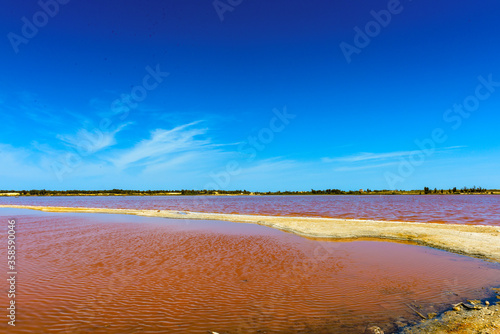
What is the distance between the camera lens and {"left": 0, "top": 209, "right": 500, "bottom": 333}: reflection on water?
256 inches

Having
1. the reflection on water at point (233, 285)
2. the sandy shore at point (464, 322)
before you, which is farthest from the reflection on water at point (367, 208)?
the sandy shore at point (464, 322)

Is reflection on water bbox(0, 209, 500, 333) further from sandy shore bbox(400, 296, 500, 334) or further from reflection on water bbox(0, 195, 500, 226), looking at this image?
reflection on water bbox(0, 195, 500, 226)

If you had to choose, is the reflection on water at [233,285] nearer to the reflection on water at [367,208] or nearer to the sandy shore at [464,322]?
the sandy shore at [464,322]

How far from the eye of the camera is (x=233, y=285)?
9.02 meters

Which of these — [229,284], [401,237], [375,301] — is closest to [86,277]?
[229,284]

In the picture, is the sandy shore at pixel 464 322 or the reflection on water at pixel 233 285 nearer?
A: the sandy shore at pixel 464 322

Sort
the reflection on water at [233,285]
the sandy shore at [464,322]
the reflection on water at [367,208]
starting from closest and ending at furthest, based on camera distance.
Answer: the sandy shore at [464,322] < the reflection on water at [233,285] < the reflection on water at [367,208]

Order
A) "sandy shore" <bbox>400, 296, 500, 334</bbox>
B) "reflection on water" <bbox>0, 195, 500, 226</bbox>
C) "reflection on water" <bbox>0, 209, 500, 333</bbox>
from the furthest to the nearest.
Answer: "reflection on water" <bbox>0, 195, 500, 226</bbox>
"reflection on water" <bbox>0, 209, 500, 333</bbox>
"sandy shore" <bbox>400, 296, 500, 334</bbox>

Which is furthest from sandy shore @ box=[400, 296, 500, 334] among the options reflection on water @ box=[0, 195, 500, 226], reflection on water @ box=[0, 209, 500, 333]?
reflection on water @ box=[0, 195, 500, 226]

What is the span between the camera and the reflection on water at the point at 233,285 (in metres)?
6.51

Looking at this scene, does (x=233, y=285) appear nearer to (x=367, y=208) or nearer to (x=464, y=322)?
(x=464, y=322)

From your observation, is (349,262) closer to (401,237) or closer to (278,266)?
(278,266)

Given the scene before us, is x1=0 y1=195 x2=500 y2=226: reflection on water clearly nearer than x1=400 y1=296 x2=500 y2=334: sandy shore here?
No

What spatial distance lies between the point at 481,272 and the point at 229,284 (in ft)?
30.4
